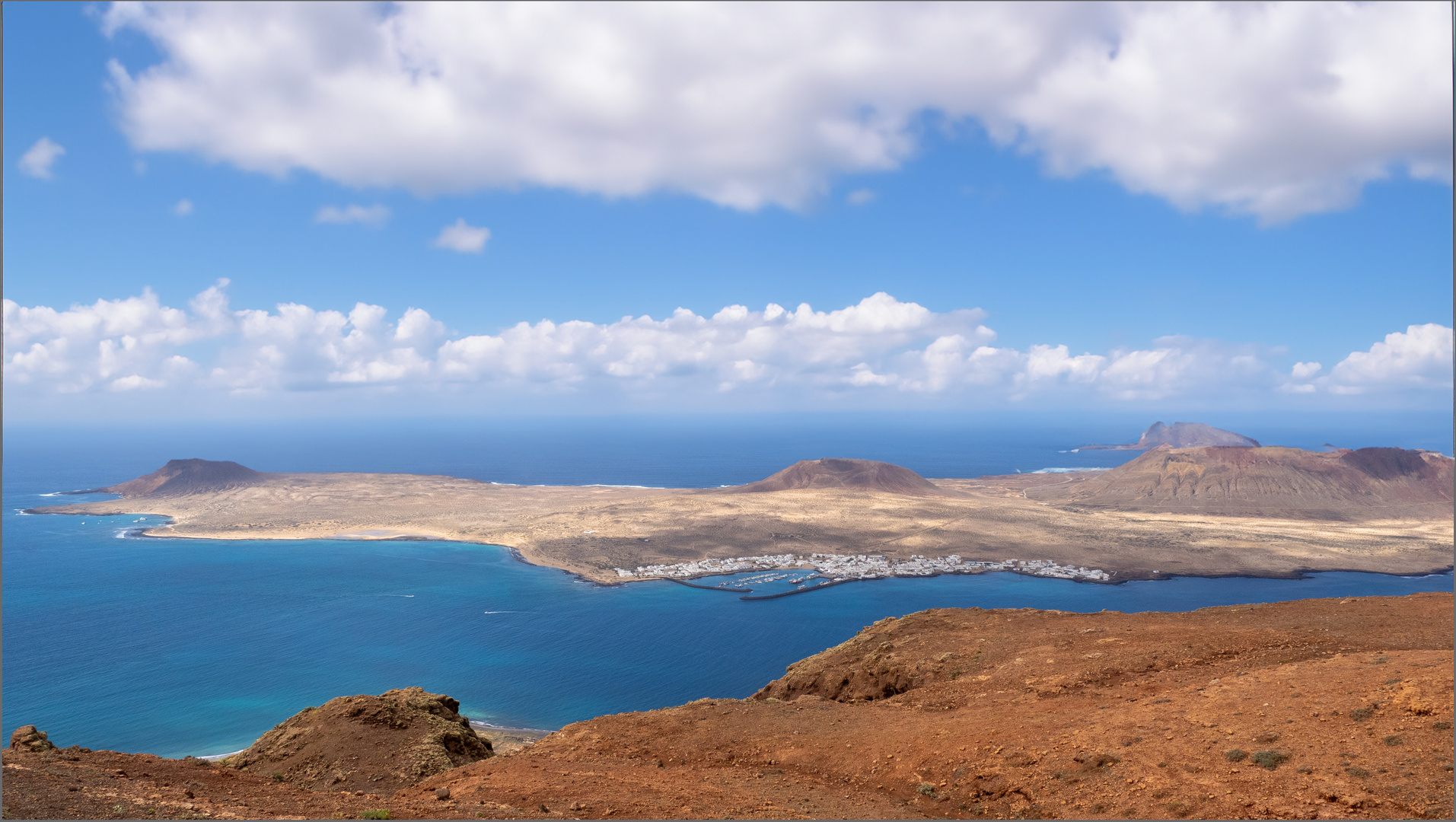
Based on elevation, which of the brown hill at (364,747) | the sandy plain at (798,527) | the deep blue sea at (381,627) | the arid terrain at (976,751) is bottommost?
the deep blue sea at (381,627)

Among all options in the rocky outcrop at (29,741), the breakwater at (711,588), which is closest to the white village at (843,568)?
the breakwater at (711,588)

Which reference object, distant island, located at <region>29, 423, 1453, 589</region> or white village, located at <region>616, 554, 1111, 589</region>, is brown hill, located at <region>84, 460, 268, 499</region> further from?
white village, located at <region>616, 554, 1111, 589</region>

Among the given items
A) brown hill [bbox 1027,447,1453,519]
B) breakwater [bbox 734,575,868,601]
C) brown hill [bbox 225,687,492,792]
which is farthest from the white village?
brown hill [bbox 225,687,492,792]

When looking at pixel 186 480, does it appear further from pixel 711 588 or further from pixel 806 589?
pixel 806 589

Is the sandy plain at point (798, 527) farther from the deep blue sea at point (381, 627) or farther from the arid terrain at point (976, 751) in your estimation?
the arid terrain at point (976, 751)

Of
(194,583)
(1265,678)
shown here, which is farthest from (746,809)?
(194,583)

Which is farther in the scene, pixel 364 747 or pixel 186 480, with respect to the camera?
pixel 186 480

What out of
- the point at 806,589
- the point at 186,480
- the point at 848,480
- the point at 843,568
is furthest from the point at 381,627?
the point at 186,480
